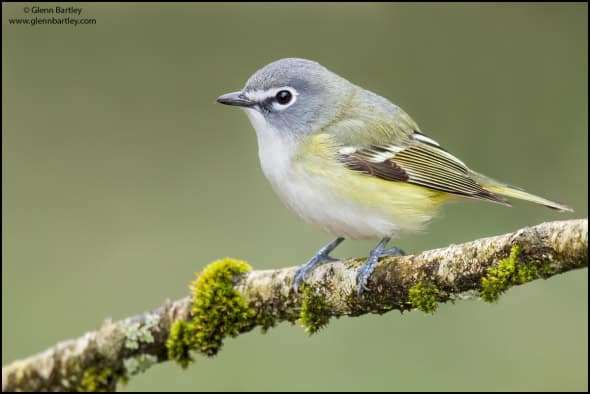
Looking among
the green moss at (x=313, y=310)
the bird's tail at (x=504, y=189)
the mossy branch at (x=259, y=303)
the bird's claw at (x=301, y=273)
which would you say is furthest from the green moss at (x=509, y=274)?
the bird's tail at (x=504, y=189)

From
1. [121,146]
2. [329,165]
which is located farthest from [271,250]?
[329,165]

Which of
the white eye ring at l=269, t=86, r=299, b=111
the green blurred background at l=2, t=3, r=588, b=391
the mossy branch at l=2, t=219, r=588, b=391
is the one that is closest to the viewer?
the mossy branch at l=2, t=219, r=588, b=391

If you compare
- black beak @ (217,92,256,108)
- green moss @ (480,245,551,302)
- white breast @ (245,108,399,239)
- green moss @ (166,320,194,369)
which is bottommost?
green moss @ (166,320,194,369)

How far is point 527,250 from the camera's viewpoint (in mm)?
2986

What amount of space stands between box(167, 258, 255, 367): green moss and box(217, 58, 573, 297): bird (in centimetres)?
38

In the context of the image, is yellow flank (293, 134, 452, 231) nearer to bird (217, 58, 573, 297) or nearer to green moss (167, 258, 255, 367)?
bird (217, 58, 573, 297)

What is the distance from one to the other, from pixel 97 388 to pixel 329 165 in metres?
1.91

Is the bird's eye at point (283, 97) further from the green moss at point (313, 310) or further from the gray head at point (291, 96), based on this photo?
the green moss at point (313, 310)

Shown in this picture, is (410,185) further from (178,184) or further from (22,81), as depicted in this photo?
(22,81)

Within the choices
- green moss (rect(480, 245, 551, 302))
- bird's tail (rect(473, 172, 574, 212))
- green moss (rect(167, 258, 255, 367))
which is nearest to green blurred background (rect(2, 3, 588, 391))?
bird's tail (rect(473, 172, 574, 212))

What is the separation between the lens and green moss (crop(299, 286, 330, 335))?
12.7 ft

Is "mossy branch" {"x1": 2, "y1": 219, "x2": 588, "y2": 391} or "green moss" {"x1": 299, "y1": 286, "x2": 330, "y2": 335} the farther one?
"green moss" {"x1": 299, "y1": 286, "x2": 330, "y2": 335}

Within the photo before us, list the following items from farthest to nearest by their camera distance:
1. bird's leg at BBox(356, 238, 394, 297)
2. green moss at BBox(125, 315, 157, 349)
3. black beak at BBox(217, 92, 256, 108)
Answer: black beak at BBox(217, 92, 256, 108)
green moss at BBox(125, 315, 157, 349)
bird's leg at BBox(356, 238, 394, 297)

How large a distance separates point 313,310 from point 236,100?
1.48 metres
